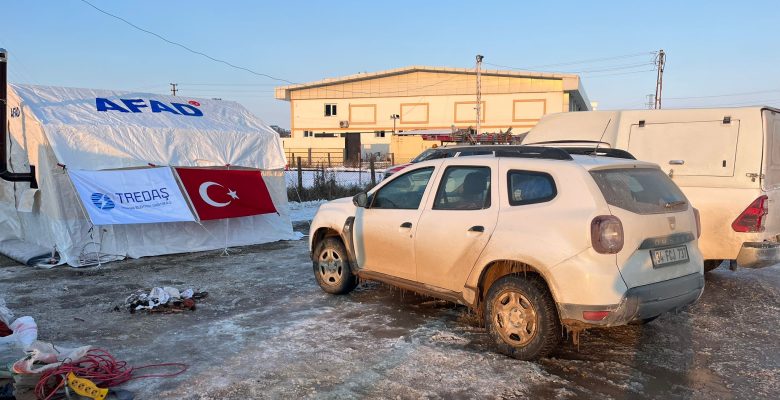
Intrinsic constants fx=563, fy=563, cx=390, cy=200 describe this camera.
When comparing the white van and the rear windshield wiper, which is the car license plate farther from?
the white van

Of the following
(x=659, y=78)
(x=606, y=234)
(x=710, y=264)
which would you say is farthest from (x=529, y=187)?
(x=659, y=78)

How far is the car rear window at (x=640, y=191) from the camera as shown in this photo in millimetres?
4574

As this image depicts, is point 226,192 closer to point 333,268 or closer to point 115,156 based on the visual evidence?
point 115,156

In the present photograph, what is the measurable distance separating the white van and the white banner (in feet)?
22.3

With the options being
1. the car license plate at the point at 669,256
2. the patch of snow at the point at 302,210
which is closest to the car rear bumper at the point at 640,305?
the car license plate at the point at 669,256

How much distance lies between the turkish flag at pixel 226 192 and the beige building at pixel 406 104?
4033 cm

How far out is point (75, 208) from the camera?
30.3 feet

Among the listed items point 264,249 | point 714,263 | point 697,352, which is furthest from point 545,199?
point 264,249

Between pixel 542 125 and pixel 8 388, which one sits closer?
pixel 8 388

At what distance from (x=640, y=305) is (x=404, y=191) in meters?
2.65

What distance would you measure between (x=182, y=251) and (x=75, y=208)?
1864 mm

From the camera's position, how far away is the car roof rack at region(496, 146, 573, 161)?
501cm

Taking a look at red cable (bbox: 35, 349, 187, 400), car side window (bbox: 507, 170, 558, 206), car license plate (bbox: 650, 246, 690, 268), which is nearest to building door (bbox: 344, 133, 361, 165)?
car side window (bbox: 507, 170, 558, 206)

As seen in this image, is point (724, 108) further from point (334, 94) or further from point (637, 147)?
point (334, 94)
